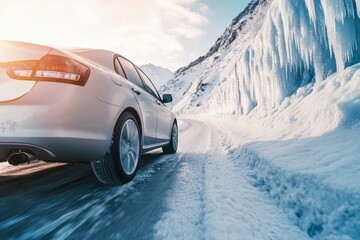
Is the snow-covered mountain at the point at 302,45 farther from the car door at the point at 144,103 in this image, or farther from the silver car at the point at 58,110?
the silver car at the point at 58,110

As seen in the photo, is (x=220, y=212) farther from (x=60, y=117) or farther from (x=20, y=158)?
(x=20, y=158)

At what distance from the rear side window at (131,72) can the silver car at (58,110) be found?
2.56 feet

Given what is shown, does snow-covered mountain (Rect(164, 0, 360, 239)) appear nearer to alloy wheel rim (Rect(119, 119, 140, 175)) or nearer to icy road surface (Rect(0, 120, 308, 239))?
icy road surface (Rect(0, 120, 308, 239))

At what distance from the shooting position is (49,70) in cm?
200

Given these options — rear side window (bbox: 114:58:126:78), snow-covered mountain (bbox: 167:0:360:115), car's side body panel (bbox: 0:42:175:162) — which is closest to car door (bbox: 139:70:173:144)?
rear side window (bbox: 114:58:126:78)

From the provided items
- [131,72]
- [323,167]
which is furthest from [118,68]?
[323,167]

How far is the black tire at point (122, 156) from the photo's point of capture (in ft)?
8.29

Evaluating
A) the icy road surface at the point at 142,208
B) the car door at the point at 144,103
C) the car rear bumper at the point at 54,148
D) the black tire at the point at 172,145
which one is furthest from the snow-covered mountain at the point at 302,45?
the car rear bumper at the point at 54,148

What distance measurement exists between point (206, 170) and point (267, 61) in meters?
6.14

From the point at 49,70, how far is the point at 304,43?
528 cm

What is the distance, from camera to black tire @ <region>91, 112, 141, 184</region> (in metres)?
2.53

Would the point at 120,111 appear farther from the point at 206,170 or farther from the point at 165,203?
the point at 206,170

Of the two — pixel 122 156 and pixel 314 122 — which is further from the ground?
pixel 314 122

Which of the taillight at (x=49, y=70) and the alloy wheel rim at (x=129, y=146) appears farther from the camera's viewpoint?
the alloy wheel rim at (x=129, y=146)
